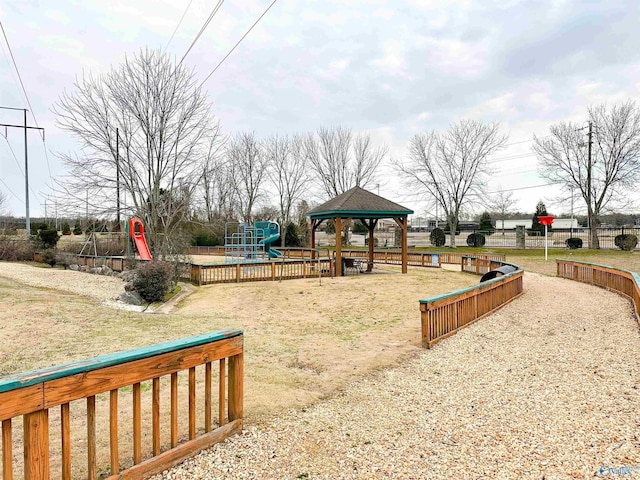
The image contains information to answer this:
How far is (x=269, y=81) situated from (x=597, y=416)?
14484 mm

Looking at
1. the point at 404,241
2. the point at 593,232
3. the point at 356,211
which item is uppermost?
the point at 356,211

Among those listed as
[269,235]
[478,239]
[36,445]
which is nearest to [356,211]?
[269,235]

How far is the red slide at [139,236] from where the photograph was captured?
2035 cm

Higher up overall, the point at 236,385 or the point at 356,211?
the point at 356,211

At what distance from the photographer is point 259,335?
22.9ft

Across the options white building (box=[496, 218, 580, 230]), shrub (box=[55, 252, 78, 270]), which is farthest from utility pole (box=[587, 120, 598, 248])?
white building (box=[496, 218, 580, 230])

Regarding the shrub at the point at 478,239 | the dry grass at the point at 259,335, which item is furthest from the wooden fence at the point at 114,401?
the shrub at the point at 478,239

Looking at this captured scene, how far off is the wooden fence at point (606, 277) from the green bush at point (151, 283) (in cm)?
1132

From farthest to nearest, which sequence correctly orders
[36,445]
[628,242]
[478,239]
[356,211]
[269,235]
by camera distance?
[478,239], [628,242], [269,235], [356,211], [36,445]

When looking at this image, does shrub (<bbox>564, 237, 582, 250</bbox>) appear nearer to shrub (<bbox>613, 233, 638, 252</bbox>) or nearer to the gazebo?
shrub (<bbox>613, 233, 638, 252</bbox>)

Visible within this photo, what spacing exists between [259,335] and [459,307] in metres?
3.56

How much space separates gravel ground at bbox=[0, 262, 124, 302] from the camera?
12.2m

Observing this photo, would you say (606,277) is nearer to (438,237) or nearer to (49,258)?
(49,258)

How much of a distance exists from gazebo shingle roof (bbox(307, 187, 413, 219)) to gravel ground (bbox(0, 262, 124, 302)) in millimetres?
8585
